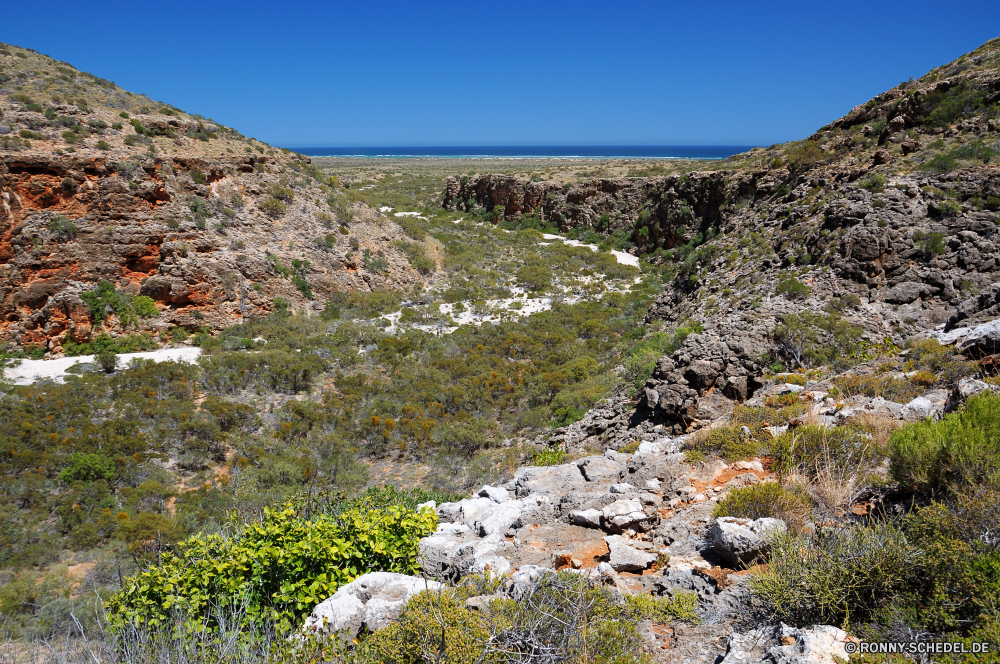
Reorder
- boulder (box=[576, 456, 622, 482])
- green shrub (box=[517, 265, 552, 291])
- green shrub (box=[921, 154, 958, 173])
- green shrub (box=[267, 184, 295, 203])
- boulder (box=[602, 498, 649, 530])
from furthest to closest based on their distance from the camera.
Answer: green shrub (box=[517, 265, 552, 291]) → green shrub (box=[267, 184, 295, 203]) → green shrub (box=[921, 154, 958, 173]) → boulder (box=[576, 456, 622, 482]) → boulder (box=[602, 498, 649, 530])

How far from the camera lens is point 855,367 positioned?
7230mm

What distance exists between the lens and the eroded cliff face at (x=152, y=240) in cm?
1433

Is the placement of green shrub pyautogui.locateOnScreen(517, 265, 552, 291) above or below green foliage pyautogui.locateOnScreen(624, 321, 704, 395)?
above

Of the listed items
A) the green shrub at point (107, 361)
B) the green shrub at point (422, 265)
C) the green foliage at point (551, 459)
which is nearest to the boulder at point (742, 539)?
the green foliage at point (551, 459)

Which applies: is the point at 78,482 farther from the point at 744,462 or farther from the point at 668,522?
the point at 744,462

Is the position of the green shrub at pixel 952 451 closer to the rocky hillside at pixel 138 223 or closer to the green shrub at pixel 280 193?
the rocky hillside at pixel 138 223

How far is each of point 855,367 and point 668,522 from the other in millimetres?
4834

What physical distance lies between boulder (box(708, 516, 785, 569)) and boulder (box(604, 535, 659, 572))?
19.7 inches

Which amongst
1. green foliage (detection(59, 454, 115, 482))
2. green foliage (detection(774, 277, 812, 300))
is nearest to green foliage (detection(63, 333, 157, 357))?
green foliage (detection(59, 454, 115, 482))

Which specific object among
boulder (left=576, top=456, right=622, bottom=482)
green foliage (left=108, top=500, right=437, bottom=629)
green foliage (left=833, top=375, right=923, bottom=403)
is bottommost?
boulder (left=576, top=456, right=622, bottom=482)

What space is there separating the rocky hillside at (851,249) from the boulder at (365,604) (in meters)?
4.90

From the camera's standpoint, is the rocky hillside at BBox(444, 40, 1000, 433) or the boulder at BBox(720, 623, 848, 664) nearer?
the boulder at BBox(720, 623, 848, 664)

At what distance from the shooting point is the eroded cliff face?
47.0 feet

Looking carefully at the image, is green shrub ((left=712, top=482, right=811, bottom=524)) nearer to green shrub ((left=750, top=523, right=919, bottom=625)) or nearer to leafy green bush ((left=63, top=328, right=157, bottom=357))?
green shrub ((left=750, top=523, right=919, bottom=625))
